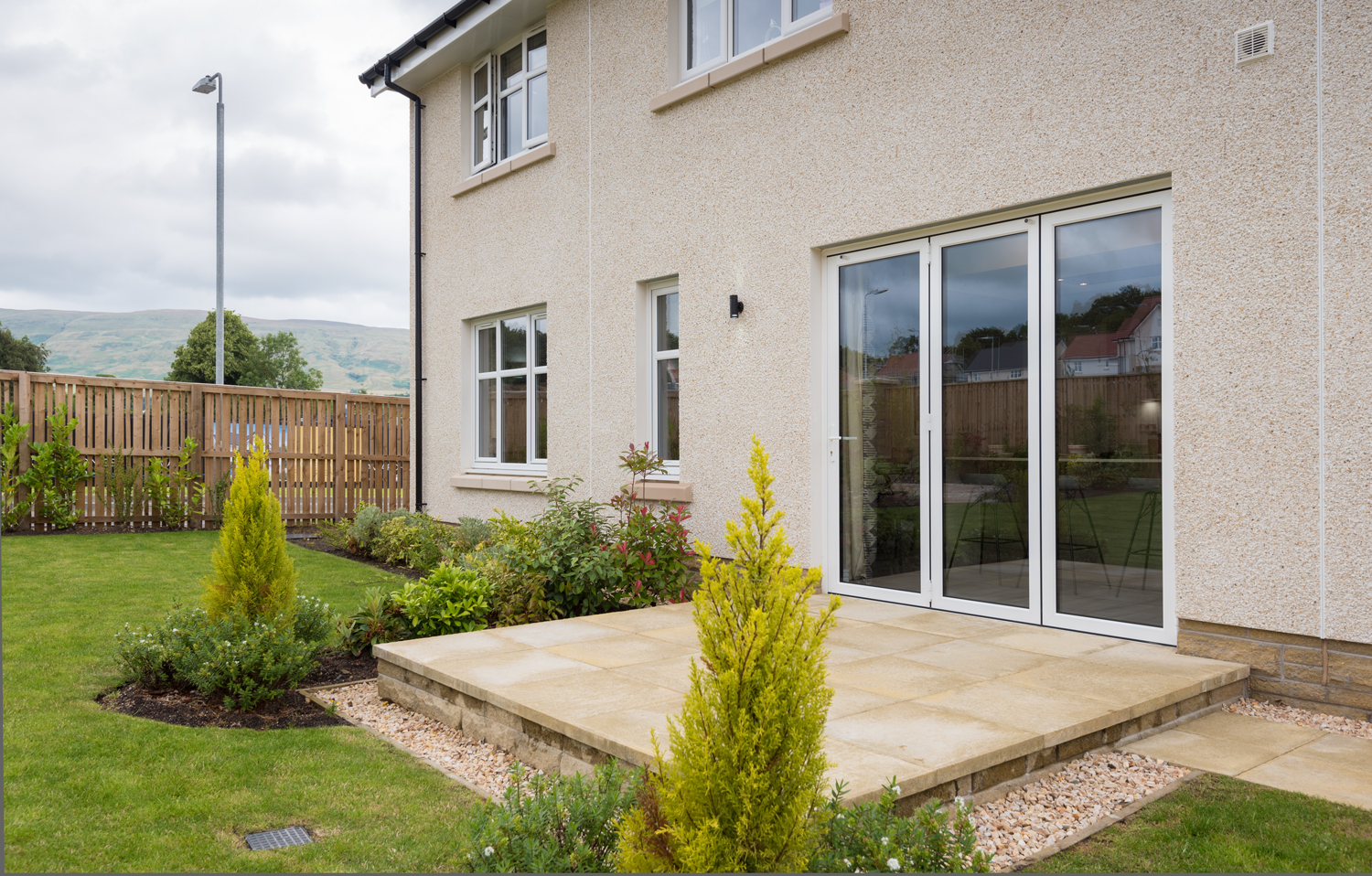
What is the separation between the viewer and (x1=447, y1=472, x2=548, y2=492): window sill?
9.09 metres

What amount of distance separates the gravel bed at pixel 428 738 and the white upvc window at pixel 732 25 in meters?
5.48

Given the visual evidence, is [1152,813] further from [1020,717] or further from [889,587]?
[889,587]

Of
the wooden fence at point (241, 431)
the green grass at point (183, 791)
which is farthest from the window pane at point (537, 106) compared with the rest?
the green grass at point (183, 791)

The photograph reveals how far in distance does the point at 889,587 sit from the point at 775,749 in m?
4.28

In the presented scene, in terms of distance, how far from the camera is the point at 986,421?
5.51 m

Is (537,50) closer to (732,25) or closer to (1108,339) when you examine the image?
(732,25)

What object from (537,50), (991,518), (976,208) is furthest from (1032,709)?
(537,50)

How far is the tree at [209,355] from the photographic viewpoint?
125ft

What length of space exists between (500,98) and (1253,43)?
7.68m

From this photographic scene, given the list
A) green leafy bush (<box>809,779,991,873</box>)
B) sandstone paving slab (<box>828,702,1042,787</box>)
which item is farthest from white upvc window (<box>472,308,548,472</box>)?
green leafy bush (<box>809,779,991,873</box>)

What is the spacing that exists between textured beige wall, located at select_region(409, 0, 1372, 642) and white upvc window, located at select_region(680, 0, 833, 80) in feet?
Answer: 0.94

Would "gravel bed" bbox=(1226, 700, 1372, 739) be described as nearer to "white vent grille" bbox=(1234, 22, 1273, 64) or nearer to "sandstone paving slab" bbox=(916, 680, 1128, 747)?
"sandstone paving slab" bbox=(916, 680, 1128, 747)

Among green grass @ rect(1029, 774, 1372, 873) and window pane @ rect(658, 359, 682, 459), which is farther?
window pane @ rect(658, 359, 682, 459)

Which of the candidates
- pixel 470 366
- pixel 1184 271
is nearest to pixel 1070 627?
pixel 1184 271
